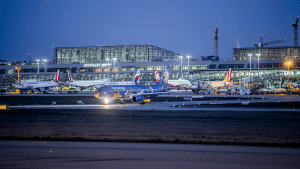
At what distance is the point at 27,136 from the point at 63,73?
135 meters

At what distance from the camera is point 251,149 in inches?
466

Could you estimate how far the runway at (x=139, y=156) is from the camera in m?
9.43

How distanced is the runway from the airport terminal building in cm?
8950

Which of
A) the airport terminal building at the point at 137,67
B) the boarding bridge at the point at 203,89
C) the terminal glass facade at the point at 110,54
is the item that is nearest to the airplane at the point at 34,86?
the airport terminal building at the point at 137,67

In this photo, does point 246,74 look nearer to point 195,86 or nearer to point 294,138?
point 195,86

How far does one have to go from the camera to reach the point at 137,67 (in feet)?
456

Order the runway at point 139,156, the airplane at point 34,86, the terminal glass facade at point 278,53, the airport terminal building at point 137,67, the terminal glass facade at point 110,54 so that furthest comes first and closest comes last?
the terminal glass facade at point 278,53 → the terminal glass facade at point 110,54 → the airport terminal building at point 137,67 → the airplane at point 34,86 → the runway at point 139,156

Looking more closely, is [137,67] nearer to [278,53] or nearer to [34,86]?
[34,86]

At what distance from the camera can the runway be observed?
9.43 meters

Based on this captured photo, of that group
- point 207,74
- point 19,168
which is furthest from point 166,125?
point 207,74

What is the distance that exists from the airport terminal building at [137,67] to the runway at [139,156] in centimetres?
8950

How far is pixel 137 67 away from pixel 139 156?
128890 mm

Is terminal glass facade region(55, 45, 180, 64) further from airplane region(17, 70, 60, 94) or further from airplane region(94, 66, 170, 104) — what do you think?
airplane region(94, 66, 170, 104)

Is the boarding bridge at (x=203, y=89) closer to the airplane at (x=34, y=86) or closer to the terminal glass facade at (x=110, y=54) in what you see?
the airplane at (x=34, y=86)
